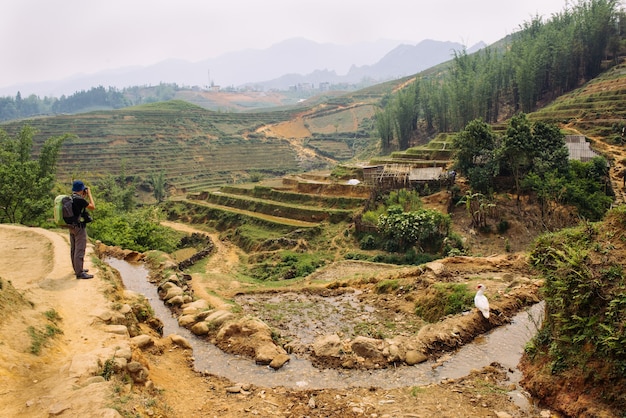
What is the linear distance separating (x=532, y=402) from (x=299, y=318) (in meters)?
6.97

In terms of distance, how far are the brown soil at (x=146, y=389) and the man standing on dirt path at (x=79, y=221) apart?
0.53 meters

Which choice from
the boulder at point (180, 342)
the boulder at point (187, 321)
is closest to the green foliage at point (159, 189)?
the boulder at point (187, 321)

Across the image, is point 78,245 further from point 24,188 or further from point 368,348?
point 24,188

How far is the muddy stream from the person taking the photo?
801cm

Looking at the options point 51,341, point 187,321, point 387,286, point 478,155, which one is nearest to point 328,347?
point 187,321

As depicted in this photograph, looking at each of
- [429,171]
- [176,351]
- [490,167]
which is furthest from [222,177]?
[176,351]

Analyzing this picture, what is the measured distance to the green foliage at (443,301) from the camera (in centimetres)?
1153

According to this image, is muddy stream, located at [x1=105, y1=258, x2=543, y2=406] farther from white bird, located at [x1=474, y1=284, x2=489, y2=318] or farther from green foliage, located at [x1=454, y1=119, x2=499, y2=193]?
green foliage, located at [x1=454, y1=119, x2=499, y2=193]

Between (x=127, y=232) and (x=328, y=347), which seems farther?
(x=127, y=232)

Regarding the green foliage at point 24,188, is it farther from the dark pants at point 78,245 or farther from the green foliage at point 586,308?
the green foliage at point 586,308

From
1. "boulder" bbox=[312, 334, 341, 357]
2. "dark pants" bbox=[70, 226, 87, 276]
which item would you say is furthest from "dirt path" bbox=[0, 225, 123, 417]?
"boulder" bbox=[312, 334, 341, 357]

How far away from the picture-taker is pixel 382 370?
8500 mm

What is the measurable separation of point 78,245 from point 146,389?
465cm

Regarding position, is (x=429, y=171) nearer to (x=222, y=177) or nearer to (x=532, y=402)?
(x=532, y=402)
